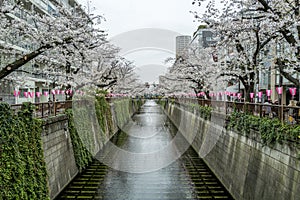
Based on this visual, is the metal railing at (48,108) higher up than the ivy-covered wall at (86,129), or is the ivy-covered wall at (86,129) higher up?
the metal railing at (48,108)

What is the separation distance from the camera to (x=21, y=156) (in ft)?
32.1

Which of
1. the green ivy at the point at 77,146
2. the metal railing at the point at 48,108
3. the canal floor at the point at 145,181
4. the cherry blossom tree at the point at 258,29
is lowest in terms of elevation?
the canal floor at the point at 145,181

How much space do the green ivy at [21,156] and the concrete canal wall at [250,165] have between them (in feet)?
24.7

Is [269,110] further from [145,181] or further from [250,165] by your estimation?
[145,181]

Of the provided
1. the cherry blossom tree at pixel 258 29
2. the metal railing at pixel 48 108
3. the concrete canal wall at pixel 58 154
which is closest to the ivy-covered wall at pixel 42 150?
the concrete canal wall at pixel 58 154

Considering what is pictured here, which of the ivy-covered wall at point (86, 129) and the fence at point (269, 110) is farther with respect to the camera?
the ivy-covered wall at point (86, 129)

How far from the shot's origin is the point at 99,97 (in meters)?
28.4

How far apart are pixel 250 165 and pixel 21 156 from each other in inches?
322

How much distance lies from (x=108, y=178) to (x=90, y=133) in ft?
16.6

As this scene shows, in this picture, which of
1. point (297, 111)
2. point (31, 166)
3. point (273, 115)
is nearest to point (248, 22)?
point (273, 115)

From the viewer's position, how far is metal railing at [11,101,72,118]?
1218cm

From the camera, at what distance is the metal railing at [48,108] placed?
12183 millimetres

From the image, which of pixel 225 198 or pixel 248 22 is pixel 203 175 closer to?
pixel 225 198

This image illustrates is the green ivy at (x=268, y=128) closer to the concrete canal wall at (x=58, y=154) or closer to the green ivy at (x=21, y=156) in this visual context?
the green ivy at (x=21, y=156)
